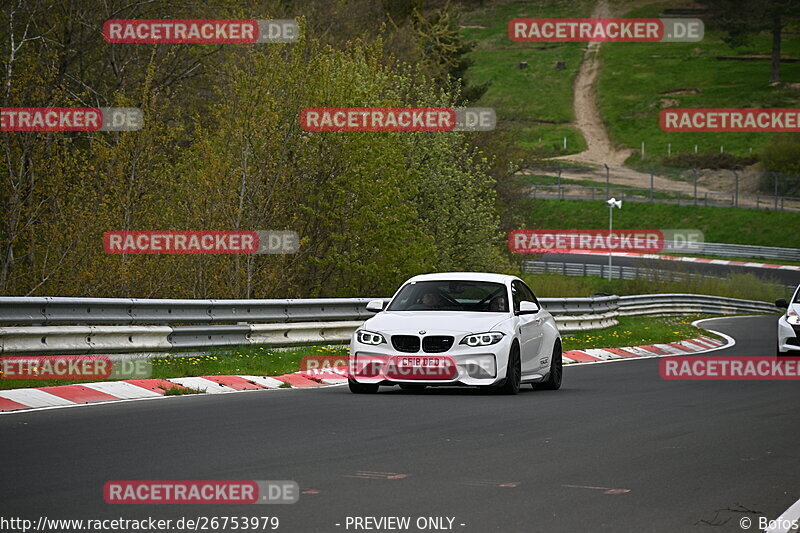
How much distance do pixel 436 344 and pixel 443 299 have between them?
4.63 ft

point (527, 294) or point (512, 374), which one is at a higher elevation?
point (527, 294)

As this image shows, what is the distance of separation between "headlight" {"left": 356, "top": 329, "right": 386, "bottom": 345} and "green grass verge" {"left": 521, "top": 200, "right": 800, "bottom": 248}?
63.1m

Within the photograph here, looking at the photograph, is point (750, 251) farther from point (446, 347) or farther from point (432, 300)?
point (446, 347)

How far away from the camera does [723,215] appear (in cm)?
8375

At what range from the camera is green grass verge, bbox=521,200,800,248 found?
7969cm

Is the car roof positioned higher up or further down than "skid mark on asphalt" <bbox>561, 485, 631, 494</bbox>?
higher up

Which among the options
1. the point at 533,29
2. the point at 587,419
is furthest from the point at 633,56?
the point at 587,419

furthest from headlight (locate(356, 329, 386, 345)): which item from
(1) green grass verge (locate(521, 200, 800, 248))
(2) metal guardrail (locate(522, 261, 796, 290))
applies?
(1) green grass verge (locate(521, 200, 800, 248))

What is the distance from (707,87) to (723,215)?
55145 mm

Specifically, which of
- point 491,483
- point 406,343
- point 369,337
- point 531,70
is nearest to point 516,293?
point 406,343

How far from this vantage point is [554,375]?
17.1 m

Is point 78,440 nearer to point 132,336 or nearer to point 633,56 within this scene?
point 132,336

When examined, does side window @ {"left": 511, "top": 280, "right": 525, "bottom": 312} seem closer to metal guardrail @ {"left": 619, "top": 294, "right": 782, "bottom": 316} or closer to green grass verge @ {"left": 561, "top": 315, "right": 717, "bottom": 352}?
green grass verge @ {"left": 561, "top": 315, "right": 717, "bottom": 352}

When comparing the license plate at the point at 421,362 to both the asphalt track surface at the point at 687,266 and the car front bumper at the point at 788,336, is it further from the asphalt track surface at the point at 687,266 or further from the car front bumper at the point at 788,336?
the asphalt track surface at the point at 687,266
